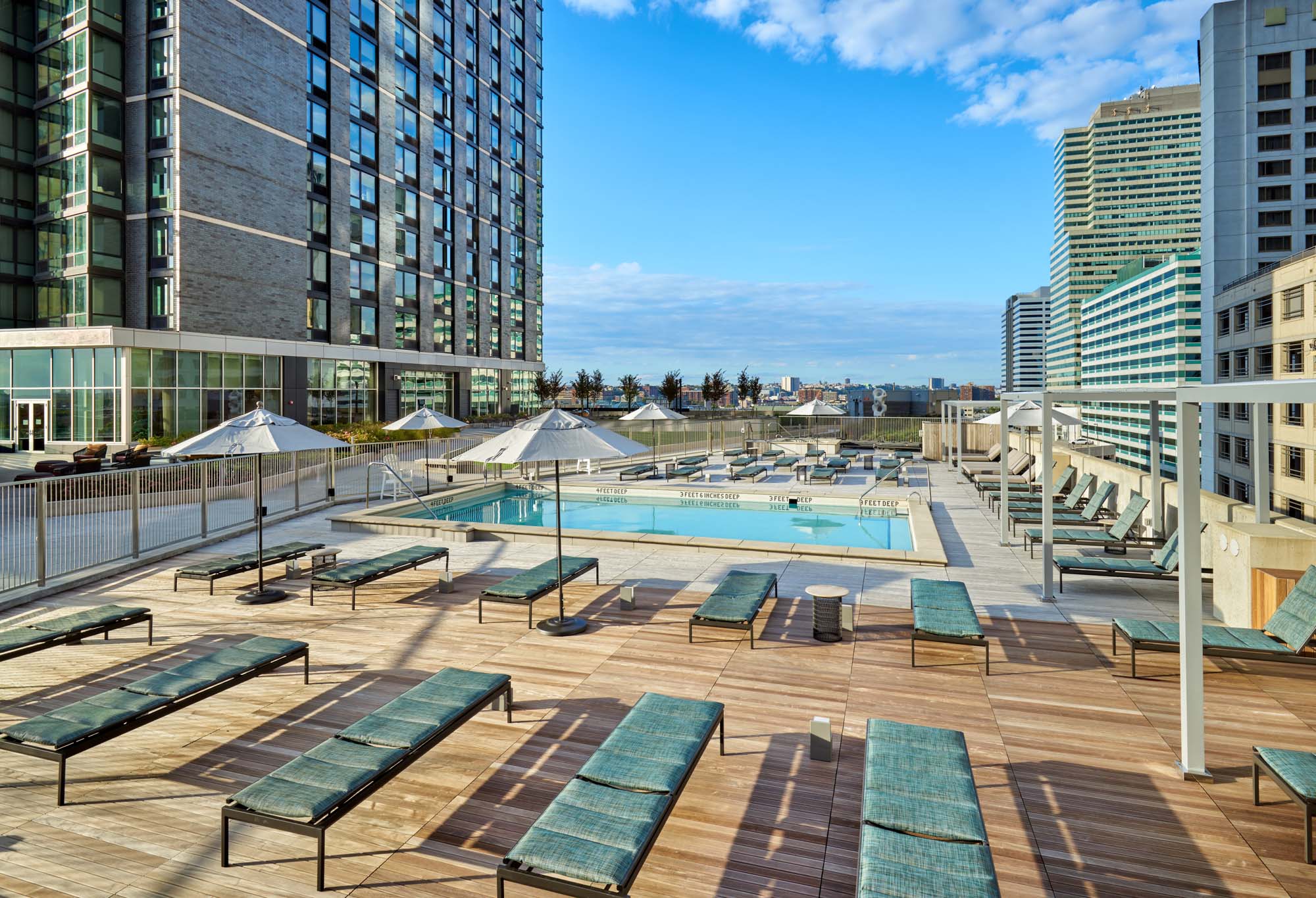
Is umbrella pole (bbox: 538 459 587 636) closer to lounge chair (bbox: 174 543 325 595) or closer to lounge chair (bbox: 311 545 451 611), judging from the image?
lounge chair (bbox: 311 545 451 611)

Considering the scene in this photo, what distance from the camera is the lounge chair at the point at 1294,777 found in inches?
140

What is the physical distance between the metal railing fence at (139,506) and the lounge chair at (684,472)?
8706 millimetres

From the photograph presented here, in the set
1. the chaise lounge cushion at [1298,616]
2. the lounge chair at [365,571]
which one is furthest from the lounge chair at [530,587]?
the chaise lounge cushion at [1298,616]

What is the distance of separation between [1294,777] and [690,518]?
548 inches

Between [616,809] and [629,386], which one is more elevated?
[629,386]

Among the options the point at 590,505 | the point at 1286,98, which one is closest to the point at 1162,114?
the point at 1286,98

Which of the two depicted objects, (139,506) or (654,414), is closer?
(139,506)

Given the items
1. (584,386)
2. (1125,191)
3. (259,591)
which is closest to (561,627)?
(259,591)

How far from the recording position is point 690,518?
1742cm

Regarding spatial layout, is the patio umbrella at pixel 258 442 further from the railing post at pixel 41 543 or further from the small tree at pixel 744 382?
the small tree at pixel 744 382

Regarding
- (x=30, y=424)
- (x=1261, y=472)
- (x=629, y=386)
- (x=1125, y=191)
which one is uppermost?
(x=1125, y=191)

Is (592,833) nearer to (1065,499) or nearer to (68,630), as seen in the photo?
(68,630)

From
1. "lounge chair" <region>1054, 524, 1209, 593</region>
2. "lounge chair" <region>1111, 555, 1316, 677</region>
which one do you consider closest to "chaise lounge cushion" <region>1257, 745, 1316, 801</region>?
"lounge chair" <region>1111, 555, 1316, 677</region>

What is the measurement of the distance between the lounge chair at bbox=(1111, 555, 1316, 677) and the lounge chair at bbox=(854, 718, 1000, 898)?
2806 millimetres
